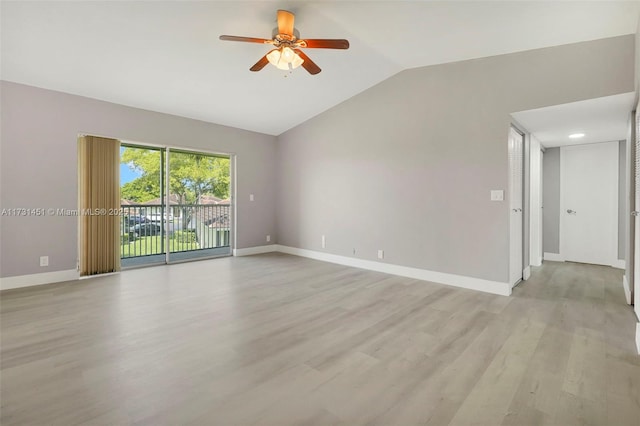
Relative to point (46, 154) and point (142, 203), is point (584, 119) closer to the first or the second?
point (46, 154)

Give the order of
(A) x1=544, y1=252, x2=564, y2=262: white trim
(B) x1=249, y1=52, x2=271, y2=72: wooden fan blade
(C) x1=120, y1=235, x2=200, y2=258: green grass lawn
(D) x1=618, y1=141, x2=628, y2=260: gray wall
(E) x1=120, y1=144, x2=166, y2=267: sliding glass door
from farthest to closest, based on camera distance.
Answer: (C) x1=120, y1=235, x2=200, y2=258: green grass lawn, (E) x1=120, y1=144, x2=166, y2=267: sliding glass door, (A) x1=544, y1=252, x2=564, y2=262: white trim, (D) x1=618, y1=141, x2=628, y2=260: gray wall, (B) x1=249, y1=52, x2=271, y2=72: wooden fan blade

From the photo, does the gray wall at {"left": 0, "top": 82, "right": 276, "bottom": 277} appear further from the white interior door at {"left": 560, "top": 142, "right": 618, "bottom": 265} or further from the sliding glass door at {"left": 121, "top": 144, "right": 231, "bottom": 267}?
the white interior door at {"left": 560, "top": 142, "right": 618, "bottom": 265}

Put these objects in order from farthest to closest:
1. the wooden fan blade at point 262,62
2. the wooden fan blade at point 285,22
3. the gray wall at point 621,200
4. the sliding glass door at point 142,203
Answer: the sliding glass door at point 142,203, the gray wall at point 621,200, the wooden fan blade at point 262,62, the wooden fan blade at point 285,22

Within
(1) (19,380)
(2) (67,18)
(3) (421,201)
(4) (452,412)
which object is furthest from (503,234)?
(2) (67,18)

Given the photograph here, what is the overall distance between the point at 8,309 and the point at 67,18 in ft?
9.66

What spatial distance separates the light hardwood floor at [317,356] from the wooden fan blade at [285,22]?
8.98ft

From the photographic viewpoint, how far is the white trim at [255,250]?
6148mm

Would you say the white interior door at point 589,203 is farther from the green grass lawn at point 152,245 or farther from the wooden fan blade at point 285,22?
the green grass lawn at point 152,245

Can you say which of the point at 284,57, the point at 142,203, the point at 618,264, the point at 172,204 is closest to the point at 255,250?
the point at 172,204

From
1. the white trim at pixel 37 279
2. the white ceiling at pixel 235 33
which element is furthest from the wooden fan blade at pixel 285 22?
the white trim at pixel 37 279

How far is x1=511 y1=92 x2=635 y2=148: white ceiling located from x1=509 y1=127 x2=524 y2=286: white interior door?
0.87ft

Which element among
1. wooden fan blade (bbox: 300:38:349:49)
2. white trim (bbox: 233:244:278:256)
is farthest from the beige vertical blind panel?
wooden fan blade (bbox: 300:38:349:49)

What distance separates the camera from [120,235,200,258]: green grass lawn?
5.92 meters

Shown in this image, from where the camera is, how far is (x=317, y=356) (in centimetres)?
220
